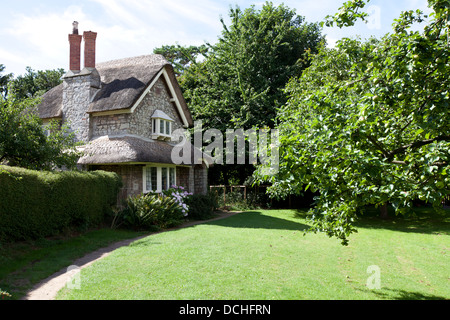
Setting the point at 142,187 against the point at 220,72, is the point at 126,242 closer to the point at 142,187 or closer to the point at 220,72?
the point at 142,187

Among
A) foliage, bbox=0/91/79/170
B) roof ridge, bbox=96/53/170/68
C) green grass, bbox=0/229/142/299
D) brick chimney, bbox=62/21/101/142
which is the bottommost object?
green grass, bbox=0/229/142/299

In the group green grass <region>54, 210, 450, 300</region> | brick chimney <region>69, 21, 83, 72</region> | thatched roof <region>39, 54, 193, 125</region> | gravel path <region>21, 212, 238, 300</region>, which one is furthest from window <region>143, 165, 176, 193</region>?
gravel path <region>21, 212, 238, 300</region>

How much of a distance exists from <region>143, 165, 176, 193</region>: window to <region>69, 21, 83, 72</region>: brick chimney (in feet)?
22.8

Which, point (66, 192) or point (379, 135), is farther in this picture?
point (66, 192)

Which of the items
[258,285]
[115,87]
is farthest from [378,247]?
[115,87]

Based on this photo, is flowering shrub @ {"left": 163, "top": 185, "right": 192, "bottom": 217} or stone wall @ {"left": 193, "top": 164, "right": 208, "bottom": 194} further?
stone wall @ {"left": 193, "top": 164, "right": 208, "bottom": 194}

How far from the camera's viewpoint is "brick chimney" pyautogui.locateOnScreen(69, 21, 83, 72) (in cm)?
1738

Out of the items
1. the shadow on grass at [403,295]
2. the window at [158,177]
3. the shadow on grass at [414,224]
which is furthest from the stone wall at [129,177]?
the shadow on grass at [403,295]

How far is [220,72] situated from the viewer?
76.6 feet

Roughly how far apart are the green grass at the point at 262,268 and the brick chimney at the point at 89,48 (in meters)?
11.1

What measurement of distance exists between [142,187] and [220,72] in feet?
37.3

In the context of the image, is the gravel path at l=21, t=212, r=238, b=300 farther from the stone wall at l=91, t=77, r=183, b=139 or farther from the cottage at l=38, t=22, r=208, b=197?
the stone wall at l=91, t=77, r=183, b=139

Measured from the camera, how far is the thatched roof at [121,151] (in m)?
14.6

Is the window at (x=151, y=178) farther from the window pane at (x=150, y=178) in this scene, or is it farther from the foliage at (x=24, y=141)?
the foliage at (x=24, y=141)
